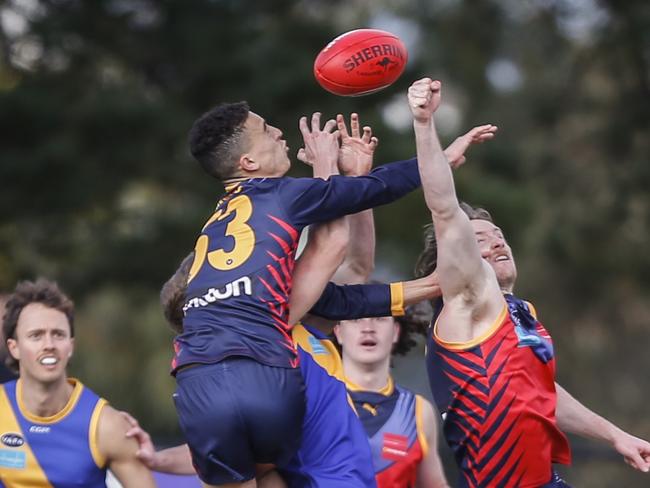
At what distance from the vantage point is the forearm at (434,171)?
4949 mm

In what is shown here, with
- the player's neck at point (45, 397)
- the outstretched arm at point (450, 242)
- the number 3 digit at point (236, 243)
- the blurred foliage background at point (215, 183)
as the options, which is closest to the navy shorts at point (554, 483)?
the outstretched arm at point (450, 242)

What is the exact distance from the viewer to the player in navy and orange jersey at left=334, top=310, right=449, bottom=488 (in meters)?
6.34

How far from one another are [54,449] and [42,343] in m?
0.52

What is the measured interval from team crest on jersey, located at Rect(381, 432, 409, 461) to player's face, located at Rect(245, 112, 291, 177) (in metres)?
1.87

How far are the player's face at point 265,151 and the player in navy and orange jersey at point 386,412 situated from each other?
4.67ft

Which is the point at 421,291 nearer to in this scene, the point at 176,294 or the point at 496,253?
the point at 496,253

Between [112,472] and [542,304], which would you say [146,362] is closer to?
[542,304]

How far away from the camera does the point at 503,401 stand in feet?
17.0

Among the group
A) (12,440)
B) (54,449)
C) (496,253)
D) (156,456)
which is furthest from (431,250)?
(12,440)

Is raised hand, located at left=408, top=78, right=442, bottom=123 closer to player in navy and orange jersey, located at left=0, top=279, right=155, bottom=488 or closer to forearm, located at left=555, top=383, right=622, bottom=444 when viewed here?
forearm, located at left=555, top=383, right=622, bottom=444

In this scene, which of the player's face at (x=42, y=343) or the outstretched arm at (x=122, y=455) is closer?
the outstretched arm at (x=122, y=455)

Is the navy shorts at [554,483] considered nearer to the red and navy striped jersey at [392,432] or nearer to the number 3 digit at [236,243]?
the red and navy striped jersey at [392,432]

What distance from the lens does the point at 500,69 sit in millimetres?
23016

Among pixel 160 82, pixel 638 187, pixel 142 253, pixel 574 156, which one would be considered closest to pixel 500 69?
pixel 574 156
